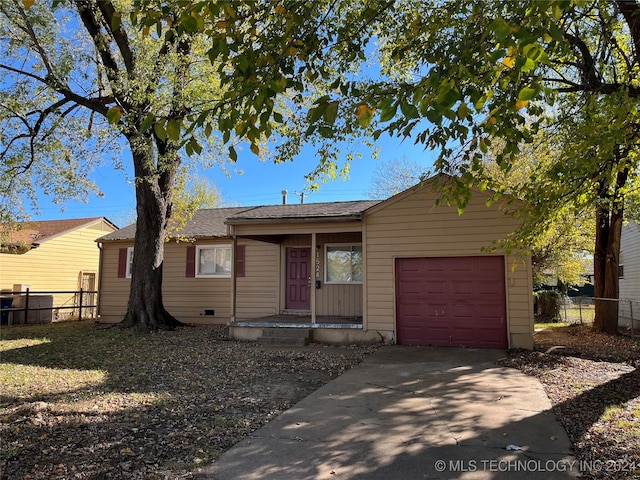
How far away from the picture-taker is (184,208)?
13953 mm

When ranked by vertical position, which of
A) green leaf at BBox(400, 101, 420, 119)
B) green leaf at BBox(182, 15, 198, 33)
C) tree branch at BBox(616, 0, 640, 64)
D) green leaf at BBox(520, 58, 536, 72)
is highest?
tree branch at BBox(616, 0, 640, 64)

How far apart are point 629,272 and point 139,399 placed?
1650 cm

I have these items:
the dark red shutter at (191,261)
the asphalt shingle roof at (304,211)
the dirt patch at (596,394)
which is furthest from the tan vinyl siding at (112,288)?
the dirt patch at (596,394)

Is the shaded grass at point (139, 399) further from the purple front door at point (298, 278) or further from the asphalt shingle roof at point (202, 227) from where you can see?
the asphalt shingle roof at point (202, 227)

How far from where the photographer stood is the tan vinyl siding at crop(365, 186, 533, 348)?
9.09 meters

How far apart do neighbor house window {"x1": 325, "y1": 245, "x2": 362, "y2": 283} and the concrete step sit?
271 centimetres

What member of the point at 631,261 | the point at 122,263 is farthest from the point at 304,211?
the point at 631,261

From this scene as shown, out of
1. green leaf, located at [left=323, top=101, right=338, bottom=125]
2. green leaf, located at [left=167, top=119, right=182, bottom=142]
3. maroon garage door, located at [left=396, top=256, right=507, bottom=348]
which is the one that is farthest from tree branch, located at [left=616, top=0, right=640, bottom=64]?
green leaf, located at [left=167, top=119, right=182, bottom=142]

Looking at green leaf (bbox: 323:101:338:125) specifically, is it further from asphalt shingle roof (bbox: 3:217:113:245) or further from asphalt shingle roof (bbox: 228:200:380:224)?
asphalt shingle roof (bbox: 3:217:113:245)

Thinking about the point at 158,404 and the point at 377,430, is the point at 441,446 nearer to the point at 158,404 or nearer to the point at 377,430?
the point at 377,430

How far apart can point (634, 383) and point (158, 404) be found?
6.46m

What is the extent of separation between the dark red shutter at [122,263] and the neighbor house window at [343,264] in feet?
25.7

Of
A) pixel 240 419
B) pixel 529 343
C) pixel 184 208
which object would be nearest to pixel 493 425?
pixel 240 419

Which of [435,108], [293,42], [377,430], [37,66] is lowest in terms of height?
[377,430]
